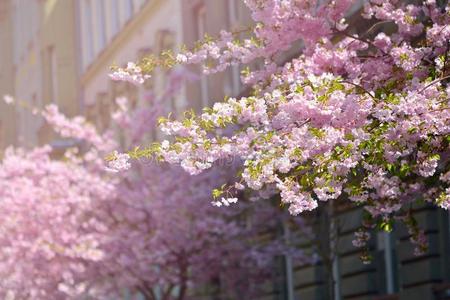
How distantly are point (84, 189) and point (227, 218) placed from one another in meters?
2.77

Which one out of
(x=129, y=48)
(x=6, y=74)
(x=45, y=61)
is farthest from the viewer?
(x=6, y=74)

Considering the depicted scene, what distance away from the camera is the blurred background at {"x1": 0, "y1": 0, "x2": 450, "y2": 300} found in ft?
75.0

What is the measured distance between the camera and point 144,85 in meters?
39.7

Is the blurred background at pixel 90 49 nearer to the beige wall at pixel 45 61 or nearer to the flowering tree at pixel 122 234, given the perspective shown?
the beige wall at pixel 45 61

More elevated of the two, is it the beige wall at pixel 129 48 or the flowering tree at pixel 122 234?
the beige wall at pixel 129 48

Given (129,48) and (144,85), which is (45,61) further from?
(144,85)

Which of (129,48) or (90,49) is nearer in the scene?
(129,48)

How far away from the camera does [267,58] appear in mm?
16438

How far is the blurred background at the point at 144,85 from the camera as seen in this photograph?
22845 millimetres

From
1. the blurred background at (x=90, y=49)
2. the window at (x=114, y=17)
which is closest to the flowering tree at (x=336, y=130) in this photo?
the blurred background at (x=90, y=49)

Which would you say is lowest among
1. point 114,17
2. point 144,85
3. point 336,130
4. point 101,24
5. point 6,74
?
point 336,130

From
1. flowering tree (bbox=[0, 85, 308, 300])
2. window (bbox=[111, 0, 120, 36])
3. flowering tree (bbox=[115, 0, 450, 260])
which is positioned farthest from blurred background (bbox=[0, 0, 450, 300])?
flowering tree (bbox=[115, 0, 450, 260])

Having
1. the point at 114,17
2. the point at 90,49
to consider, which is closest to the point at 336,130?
the point at 114,17

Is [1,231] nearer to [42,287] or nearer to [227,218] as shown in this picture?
[42,287]
